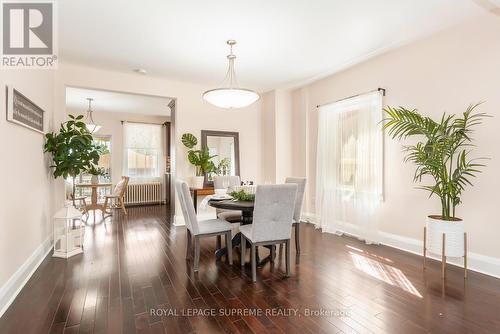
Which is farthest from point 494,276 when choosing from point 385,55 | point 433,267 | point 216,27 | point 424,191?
point 216,27

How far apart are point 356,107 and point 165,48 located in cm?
313

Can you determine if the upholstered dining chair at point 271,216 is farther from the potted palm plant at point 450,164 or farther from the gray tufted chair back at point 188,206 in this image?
the potted palm plant at point 450,164

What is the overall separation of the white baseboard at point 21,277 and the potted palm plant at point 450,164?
4203mm

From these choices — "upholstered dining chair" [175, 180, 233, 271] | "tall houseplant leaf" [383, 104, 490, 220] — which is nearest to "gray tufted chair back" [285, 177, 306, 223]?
"upholstered dining chair" [175, 180, 233, 271]

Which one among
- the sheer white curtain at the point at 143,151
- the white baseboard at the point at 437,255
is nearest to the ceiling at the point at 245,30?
the white baseboard at the point at 437,255

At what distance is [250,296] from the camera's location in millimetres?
2350

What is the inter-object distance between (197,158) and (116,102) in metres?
3.14

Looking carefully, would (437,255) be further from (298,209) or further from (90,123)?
(90,123)

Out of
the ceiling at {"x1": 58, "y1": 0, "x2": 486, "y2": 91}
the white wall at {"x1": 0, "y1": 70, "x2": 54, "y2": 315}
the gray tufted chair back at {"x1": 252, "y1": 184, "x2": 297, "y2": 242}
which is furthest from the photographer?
the ceiling at {"x1": 58, "y1": 0, "x2": 486, "y2": 91}

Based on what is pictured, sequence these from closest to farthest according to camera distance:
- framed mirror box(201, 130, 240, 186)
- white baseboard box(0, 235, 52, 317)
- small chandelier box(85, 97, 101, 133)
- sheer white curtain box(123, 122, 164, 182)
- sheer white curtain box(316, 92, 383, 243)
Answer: white baseboard box(0, 235, 52, 317) < sheer white curtain box(316, 92, 383, 243) < framed mirror box(201, 130, 240, 186) < small chandelier box(85, 97, 101, 133) < sheer white curtain box(123, 122, 164, 182)

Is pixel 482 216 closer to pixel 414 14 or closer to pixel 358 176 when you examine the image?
pixel 358 176

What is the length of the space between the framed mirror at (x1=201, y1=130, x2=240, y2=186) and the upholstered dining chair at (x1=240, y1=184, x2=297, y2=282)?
2.89 m

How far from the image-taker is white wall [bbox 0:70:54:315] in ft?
7.38

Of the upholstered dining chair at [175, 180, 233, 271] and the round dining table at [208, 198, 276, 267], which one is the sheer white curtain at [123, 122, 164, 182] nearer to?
the round dining table at [208, 198, 276, 267]
